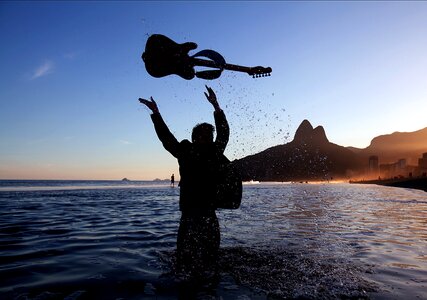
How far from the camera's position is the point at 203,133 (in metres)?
5.16

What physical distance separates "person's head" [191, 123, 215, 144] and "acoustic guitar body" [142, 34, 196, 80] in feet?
3.62

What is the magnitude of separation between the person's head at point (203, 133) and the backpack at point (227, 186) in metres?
0.40

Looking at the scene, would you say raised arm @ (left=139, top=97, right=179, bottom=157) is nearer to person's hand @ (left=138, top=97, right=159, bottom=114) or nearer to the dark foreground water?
person's hand @ (left=138, top=97, right=159, bottom=114)

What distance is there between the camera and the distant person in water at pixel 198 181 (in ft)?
16.4

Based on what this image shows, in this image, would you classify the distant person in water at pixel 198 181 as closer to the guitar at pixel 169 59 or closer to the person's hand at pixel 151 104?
the person's hand at pixel 151 104

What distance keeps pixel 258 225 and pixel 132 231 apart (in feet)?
16.4

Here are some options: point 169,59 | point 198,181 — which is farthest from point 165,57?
point 198,181

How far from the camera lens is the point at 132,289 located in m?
4.79

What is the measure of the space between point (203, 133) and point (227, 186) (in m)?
1.00

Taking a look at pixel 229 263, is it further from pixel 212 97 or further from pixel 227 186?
pixel 212 97

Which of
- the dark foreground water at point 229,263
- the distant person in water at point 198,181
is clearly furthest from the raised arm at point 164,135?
the dark foreground water at point 229,263

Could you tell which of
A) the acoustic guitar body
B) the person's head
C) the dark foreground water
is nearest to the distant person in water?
the person's head

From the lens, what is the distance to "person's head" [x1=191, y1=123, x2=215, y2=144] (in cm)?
516

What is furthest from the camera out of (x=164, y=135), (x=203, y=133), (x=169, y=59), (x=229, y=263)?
(x=229, y=263)
